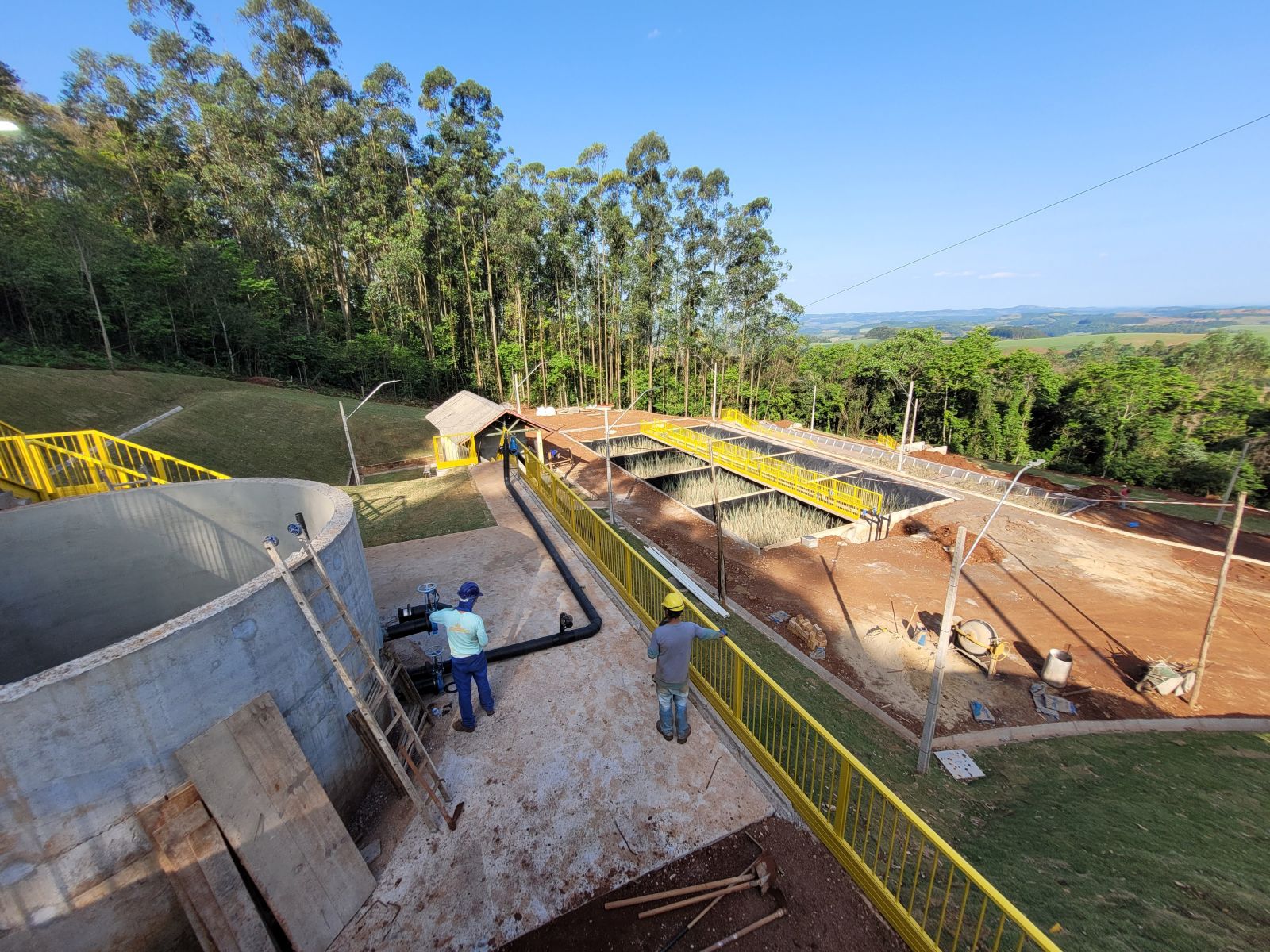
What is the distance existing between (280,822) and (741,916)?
3.33 metres

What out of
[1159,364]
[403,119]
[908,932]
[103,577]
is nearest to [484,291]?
[403,119]

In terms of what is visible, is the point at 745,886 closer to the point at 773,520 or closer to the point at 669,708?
the point at 669,708

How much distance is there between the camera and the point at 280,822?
10.9 feet

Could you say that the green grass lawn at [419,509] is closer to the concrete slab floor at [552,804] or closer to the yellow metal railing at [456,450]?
the yellow metal railing at [456,450]

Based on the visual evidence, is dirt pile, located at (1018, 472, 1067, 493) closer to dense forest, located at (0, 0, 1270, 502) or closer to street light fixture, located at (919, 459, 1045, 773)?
dense forest, located at (0, 0, 1270, 502)

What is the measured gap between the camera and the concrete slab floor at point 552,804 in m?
3.44

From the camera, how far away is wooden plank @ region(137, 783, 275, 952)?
296 centimetres

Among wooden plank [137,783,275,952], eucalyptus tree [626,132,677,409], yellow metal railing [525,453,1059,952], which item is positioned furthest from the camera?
eucalyptus tree [626,132,677,409]

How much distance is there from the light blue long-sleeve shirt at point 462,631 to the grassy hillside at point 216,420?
1949 centimetres

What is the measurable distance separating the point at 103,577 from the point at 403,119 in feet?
137

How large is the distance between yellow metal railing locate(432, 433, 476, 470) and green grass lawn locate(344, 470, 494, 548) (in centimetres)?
226

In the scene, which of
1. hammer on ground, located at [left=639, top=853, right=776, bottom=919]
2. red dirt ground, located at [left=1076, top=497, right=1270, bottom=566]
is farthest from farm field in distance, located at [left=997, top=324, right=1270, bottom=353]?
hammer on ground, located at [left=639, top=853, right=776, bottom=919]

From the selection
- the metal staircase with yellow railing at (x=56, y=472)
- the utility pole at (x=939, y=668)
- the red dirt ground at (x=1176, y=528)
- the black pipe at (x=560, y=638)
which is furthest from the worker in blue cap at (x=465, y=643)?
the red dirt ground at (x=1176, y=528)

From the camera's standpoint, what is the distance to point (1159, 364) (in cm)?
3297
